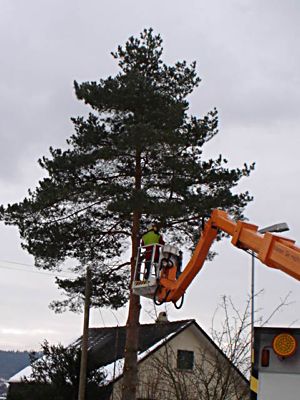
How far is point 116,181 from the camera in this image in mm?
22609

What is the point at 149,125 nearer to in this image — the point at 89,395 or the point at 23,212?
the point at 23,212

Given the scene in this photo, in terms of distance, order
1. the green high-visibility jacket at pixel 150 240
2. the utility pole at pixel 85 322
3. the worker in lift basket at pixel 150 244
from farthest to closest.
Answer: the utility pole at pixel 85 322
the green high-visibility jacket at pixel 150 240
the worker in lift basket at pixel 150 244

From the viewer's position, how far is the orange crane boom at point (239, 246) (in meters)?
7.46

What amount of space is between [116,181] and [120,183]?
22cm

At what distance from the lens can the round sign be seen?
19.0ft

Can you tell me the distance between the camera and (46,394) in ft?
80.1

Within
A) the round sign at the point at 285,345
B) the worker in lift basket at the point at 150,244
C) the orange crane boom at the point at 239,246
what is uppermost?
the worker in lift basket at the point at 150,244

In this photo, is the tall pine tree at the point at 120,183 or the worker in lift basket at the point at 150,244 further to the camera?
the tall pine tree at the point at 120,183

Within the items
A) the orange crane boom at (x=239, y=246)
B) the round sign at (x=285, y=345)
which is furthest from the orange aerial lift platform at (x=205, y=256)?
the round sign at (x=285, y=345)

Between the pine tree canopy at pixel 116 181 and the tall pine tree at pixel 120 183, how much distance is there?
3cm

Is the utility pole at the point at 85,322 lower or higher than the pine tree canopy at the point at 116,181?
lower

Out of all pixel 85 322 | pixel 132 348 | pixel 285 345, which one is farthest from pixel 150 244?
pixel 85 322

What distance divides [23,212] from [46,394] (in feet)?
21.9

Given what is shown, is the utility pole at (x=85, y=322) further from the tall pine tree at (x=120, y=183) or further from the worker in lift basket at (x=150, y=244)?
the worker in lift basket at (x=150, y=244)
